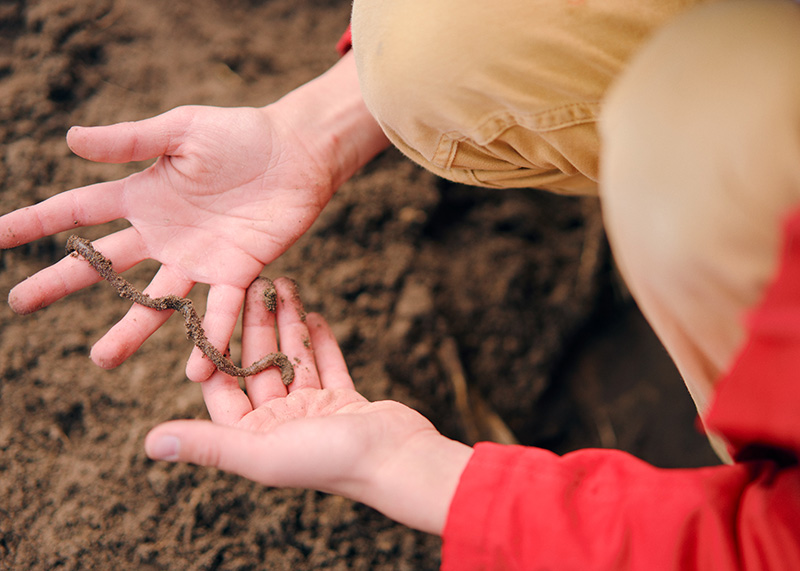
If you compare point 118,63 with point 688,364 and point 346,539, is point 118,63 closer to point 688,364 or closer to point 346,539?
point 346,539

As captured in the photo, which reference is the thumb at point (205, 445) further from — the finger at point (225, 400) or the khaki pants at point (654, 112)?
the khaki pants at point (654, 112)

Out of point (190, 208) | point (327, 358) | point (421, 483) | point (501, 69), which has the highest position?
point (501, 69)

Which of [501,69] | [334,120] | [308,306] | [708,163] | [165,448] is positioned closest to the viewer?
[708,163]

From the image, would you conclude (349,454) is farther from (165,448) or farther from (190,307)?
(190,307)

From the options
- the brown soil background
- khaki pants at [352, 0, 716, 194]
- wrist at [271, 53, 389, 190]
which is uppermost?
khaki pants at [352, 0, 716, 194]

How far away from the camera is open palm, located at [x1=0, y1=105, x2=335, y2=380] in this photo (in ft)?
4.14

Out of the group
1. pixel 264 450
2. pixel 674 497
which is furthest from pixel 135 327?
pixel 674 497

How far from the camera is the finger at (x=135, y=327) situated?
3.89ft

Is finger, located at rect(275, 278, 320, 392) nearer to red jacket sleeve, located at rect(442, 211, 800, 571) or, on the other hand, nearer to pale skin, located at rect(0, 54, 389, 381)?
pale skin, located at rect(0, 54, 389, 381)

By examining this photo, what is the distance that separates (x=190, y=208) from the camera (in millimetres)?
1359

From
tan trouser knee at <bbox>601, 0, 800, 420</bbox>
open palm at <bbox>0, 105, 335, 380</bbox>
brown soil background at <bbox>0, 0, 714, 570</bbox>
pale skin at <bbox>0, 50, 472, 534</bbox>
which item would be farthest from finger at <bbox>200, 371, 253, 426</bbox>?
tan trouser knee at <bbox>601, 0, 800, 420</bbox>

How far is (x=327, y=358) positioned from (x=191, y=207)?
1.61 ft

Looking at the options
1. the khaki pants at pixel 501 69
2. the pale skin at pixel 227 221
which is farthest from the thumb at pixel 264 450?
the khaki pants at pixel 501 69

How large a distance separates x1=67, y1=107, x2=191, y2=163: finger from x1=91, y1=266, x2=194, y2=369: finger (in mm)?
269
